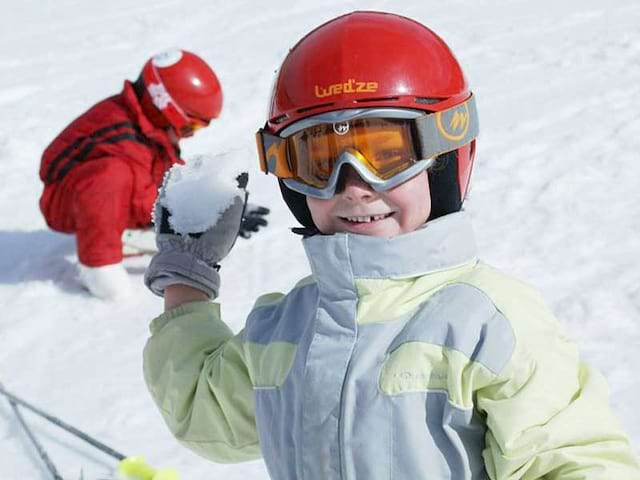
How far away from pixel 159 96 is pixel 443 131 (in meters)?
3.37

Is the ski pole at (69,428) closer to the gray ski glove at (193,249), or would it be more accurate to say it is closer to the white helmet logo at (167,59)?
the gray ski glove at (193,249)

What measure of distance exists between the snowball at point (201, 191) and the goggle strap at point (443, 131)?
1.85ft

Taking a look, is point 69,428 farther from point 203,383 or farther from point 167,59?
point 167,59

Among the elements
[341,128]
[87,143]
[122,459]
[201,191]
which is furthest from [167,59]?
[341,128]

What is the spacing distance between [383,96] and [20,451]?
2398 mm

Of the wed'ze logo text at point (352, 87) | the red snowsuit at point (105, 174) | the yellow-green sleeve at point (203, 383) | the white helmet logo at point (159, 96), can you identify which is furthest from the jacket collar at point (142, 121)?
the wed'ze logo text at point (352, 87)

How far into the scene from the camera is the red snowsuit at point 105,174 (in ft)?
15.1

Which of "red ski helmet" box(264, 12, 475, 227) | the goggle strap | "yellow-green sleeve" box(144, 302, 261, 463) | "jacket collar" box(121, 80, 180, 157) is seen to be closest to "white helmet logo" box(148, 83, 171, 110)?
"jacket collar" box(121, 80, 180, 157)

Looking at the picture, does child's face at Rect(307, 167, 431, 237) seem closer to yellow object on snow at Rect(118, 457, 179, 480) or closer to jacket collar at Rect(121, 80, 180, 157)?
yellow object on snow at Rect(118, 457, 179, 480)

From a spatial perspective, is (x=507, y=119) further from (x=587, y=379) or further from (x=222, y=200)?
(x=587, y=379)

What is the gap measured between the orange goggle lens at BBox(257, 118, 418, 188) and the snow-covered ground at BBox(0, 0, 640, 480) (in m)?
0.57

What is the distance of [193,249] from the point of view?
6.74 feet

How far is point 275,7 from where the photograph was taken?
359 inches

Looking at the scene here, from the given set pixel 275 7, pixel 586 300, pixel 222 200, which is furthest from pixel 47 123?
pixel 222 200
